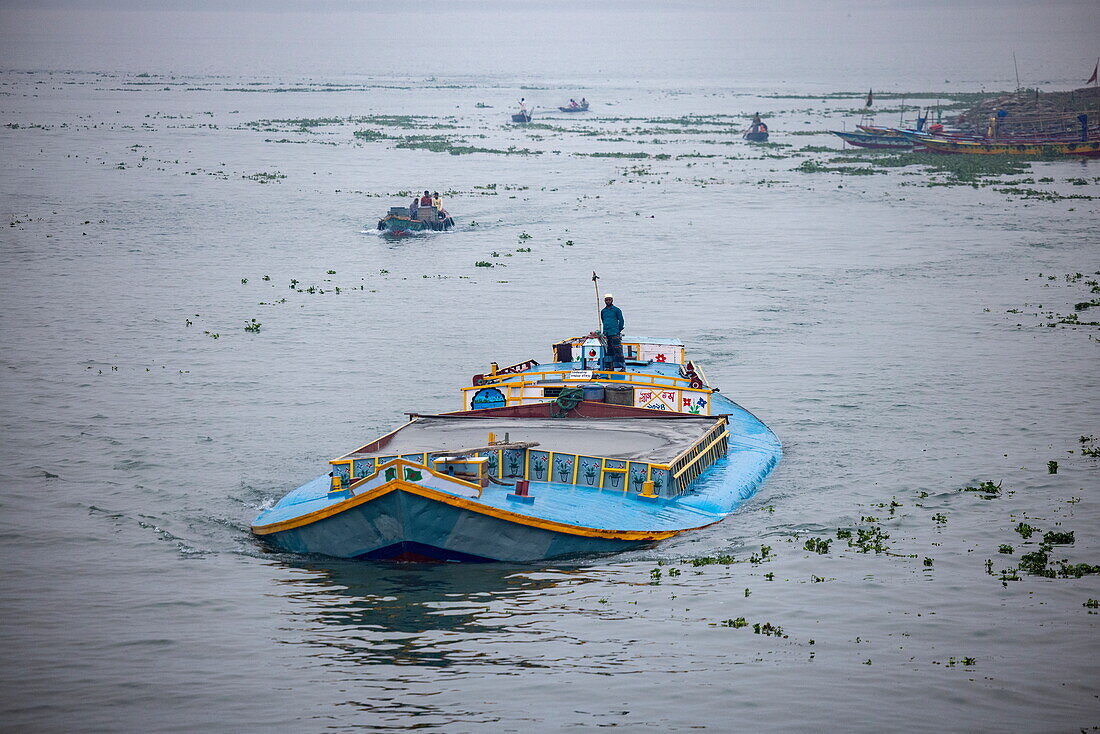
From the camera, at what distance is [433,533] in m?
23.2

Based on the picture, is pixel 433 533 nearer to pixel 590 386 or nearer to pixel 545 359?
pixel 590 386

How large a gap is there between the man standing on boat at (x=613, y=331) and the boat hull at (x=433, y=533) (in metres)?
8.56

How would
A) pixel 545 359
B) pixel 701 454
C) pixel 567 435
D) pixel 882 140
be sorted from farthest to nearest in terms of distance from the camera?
pixel 882 140, pixel 545 359, pixel 701 454, pixel 567 435

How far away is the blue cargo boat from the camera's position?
23.2 meters

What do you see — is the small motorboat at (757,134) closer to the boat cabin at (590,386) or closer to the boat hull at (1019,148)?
the boat hull at (1019,148)

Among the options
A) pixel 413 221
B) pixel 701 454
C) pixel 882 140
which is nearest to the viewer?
pixel 701 454

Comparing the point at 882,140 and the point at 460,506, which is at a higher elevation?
the point at 882,140

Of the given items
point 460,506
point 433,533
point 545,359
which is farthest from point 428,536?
point 545,359

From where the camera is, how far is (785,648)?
67.8 ft

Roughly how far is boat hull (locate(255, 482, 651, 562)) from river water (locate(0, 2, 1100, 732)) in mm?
424

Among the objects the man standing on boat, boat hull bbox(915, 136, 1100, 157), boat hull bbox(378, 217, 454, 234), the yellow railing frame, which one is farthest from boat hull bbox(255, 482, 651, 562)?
boat hull bbox(915, 136, 1100, 157)

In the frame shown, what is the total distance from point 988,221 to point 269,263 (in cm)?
3983

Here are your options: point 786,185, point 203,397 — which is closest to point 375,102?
point 786,185

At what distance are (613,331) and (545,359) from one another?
10896mm
